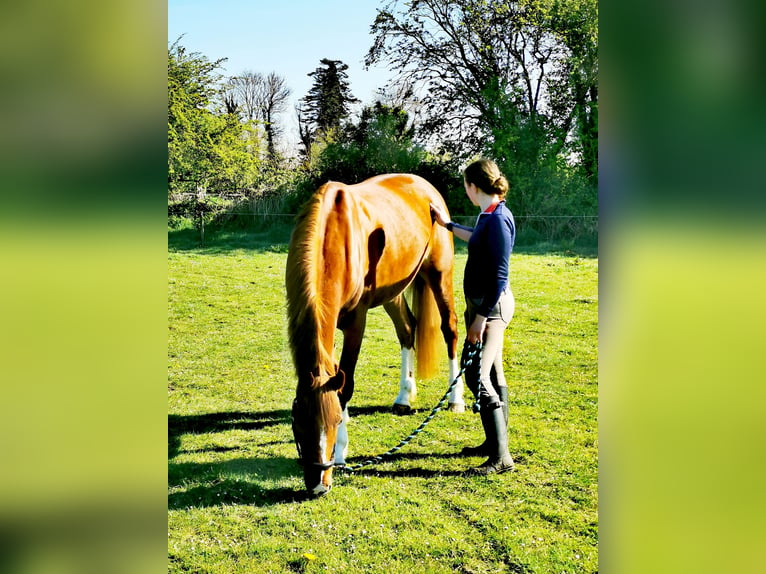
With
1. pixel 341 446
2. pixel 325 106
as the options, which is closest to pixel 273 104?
pixel 325 106

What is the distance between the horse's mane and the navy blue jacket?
0.89 metres

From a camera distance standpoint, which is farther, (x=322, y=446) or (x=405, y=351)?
(x=405, y=351)

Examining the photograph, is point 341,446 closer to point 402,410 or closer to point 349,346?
point 349,346

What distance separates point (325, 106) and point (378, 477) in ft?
14.1

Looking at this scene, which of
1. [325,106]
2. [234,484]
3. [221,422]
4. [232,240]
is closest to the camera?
[234,484]

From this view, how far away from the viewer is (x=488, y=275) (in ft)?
11.6

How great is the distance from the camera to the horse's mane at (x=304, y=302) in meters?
3.15

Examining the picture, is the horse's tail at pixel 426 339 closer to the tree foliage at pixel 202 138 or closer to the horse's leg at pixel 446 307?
the horse's leg at pixel 446 307
